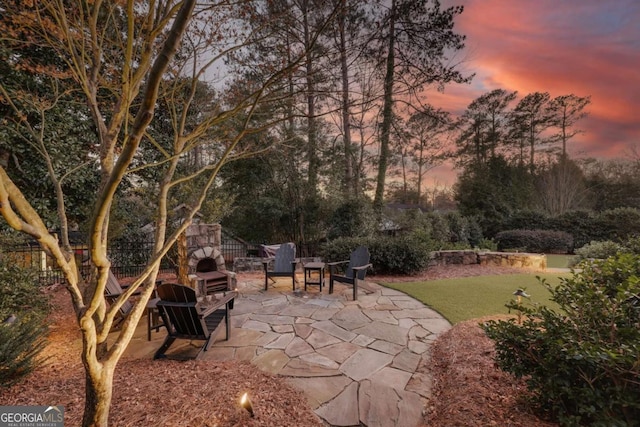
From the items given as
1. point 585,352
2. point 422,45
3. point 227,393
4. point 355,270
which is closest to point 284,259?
point 355,270

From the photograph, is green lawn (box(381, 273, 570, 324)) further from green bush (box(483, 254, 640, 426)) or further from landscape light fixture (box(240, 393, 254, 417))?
landscape light fixture (box(240, 393, 254, 417))

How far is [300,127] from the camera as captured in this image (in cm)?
1083

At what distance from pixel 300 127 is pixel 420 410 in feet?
33.7

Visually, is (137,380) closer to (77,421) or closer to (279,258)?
(77,421)

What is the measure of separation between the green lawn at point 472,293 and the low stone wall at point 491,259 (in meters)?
1.14

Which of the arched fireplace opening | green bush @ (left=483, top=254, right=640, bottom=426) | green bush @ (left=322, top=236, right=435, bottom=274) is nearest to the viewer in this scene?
green bush @ (left=483, top=254, right=640, bottom=426)

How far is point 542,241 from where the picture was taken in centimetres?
1176

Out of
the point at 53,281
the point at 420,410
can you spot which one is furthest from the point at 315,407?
the point at 53,281

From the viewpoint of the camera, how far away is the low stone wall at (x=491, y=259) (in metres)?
7.72

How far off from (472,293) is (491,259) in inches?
151

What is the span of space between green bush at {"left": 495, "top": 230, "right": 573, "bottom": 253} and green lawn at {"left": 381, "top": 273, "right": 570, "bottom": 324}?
6.20 m

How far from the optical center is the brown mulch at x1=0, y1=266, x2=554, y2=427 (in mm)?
1804

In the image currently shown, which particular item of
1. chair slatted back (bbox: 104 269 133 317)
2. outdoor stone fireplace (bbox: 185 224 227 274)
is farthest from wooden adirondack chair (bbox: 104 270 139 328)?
outdoor stone fireplace (bbox: 185 224 227 274)

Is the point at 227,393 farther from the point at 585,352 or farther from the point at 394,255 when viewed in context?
the point at 394,255
